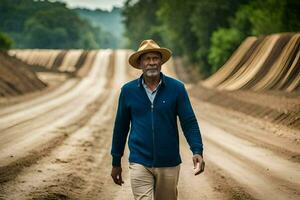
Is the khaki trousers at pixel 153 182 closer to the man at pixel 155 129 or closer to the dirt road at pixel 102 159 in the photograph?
the man at pixel 155 129

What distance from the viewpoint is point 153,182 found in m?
5.79

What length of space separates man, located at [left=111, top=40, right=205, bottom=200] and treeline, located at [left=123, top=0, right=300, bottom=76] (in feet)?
120

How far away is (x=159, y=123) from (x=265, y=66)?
30.1 m

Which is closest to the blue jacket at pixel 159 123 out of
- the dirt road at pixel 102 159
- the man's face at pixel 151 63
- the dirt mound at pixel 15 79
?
the man's face at pixel 151 63

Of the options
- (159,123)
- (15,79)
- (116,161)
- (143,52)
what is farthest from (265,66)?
(159,123)

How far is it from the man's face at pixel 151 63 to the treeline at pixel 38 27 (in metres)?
135

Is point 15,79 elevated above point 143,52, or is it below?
below

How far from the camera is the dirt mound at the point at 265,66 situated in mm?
29953

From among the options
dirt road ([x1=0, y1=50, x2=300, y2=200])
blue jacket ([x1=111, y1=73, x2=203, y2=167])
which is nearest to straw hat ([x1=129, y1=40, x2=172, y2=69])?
blue jacket ([x1=111, y1=73, x2=203, y2=167])

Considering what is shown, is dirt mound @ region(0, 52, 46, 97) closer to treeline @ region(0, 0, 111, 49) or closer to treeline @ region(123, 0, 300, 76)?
treeline @ region(123, 0, 300, 76)

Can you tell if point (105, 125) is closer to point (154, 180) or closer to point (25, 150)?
point (25, 150)

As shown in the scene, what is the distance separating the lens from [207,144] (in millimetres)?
17047

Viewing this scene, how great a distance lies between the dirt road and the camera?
33.9 ft

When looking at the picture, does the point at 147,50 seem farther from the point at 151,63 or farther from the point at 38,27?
the point at 38,27
